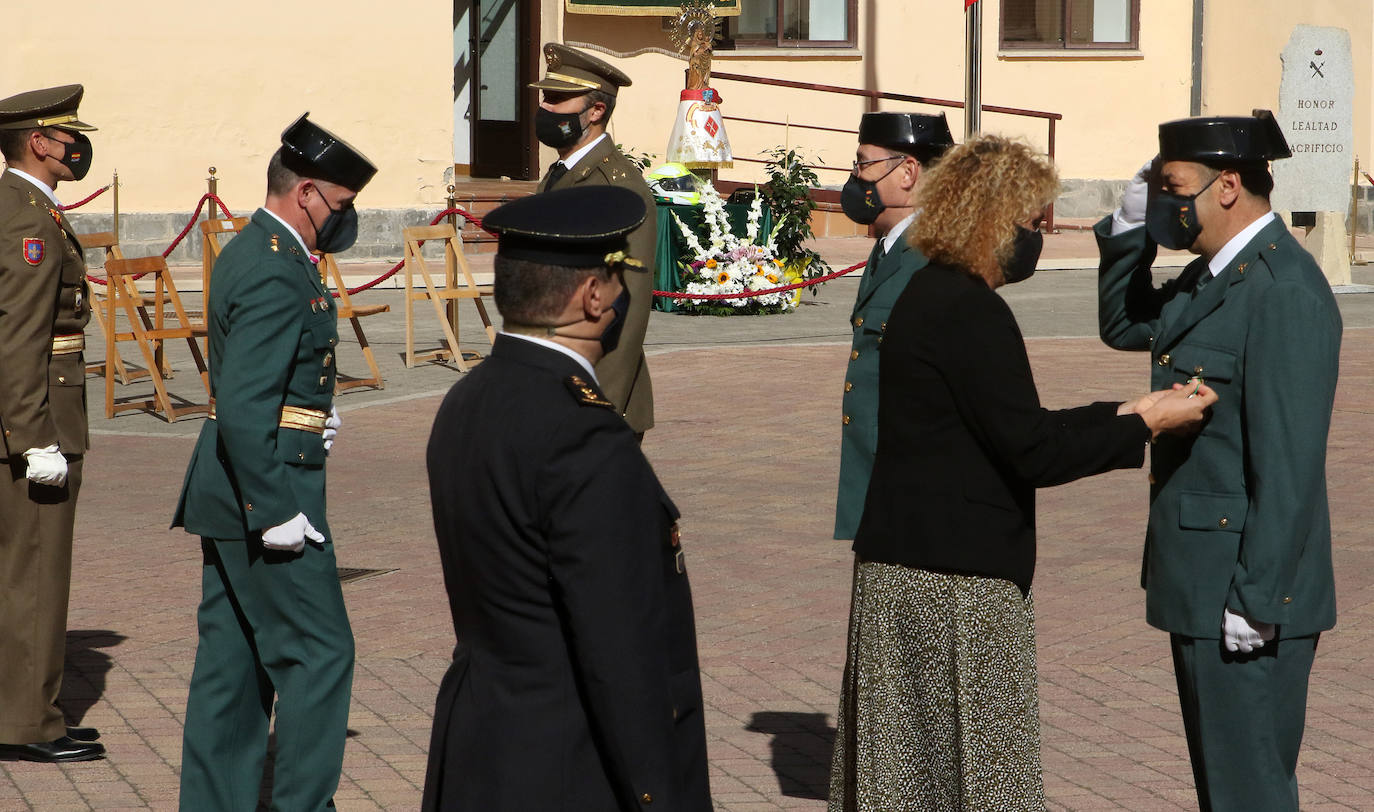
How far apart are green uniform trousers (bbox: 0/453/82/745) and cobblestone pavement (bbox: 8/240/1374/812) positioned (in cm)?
16

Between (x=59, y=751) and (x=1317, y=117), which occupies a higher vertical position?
(x=1317, y=117)

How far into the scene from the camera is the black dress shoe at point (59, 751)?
5.36m

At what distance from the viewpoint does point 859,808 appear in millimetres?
4086

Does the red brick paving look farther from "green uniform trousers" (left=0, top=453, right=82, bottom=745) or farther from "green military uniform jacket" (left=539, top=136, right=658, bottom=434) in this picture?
"green military uniform jacket" (left=539, top=136, right=658, bottom=434)

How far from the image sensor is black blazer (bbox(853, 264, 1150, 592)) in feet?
12.4

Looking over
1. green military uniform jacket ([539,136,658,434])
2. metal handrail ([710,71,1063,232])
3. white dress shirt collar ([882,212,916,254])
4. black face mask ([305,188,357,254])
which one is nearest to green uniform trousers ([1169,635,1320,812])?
white dress shirt collar ([882,212,916,254])

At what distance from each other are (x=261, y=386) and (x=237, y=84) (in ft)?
53.7

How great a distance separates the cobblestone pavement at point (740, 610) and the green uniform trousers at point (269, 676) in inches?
21.0

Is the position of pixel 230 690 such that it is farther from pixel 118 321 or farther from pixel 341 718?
pixel 118 321

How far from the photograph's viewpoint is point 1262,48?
2572cm

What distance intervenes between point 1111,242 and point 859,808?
1480 mm

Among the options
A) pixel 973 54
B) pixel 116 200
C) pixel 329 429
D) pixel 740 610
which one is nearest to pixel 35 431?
pixel 329 429

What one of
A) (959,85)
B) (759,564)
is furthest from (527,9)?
(759,564)

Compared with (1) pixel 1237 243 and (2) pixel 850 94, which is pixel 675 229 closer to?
(2) pixel 850 94
